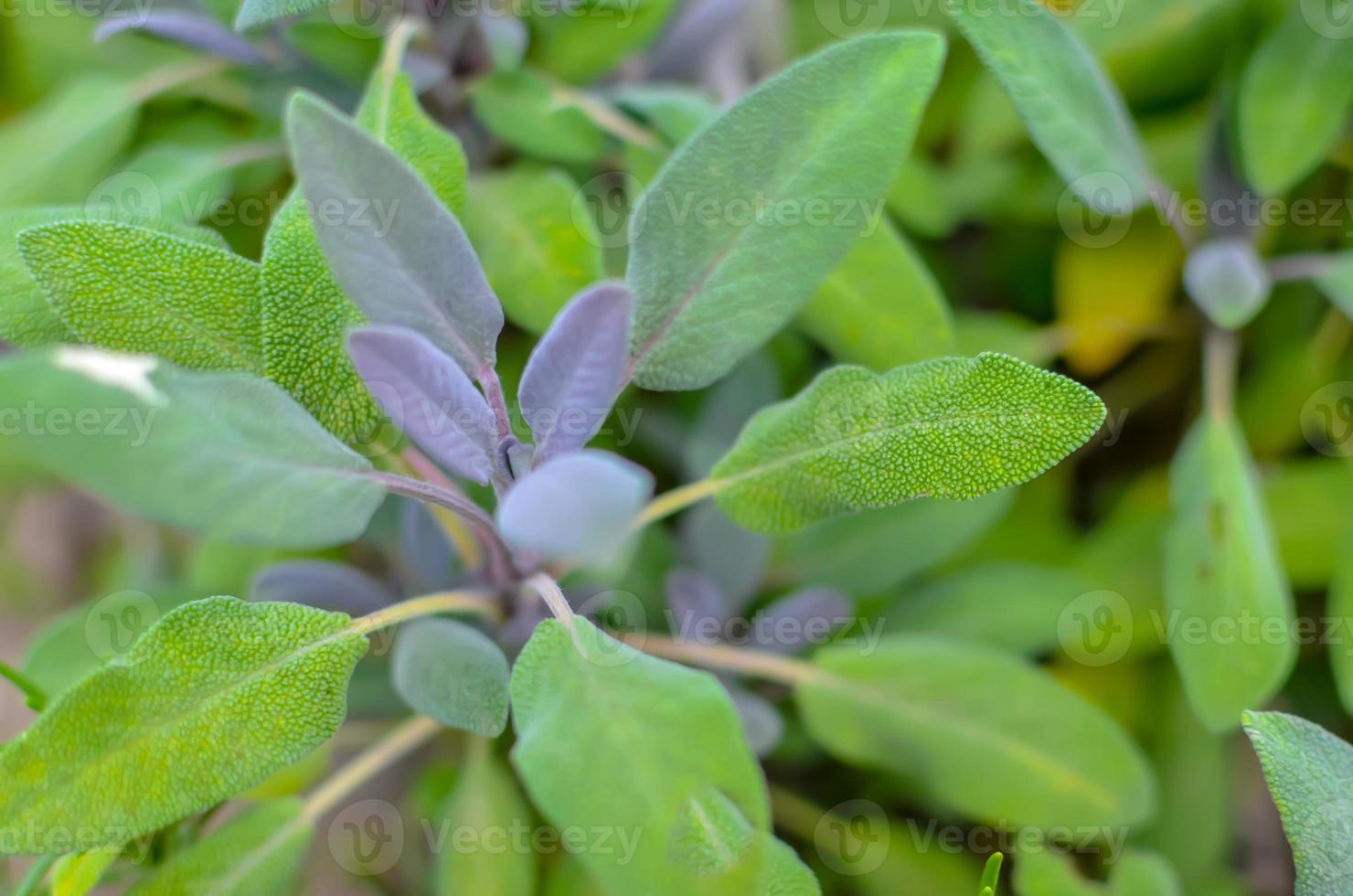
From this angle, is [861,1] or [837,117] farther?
[861,1]

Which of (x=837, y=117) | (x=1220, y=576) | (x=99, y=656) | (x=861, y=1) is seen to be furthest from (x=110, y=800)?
(x=861, y=1)

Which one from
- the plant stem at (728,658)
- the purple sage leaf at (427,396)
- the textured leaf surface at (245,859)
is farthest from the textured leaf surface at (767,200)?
the textured leaf surface at (245,859)

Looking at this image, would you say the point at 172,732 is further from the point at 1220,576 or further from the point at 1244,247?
the point at 1244,247

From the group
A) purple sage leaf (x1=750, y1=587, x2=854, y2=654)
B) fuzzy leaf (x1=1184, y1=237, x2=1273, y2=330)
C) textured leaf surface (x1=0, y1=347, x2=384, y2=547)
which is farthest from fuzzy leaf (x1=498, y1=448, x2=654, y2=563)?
fuzzy leaf (x1=1184, y1=237, x2=1273, y2=330)

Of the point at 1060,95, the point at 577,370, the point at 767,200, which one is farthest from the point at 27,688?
the point at 1060,95

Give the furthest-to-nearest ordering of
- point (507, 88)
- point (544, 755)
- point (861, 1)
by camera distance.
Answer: point (861, 1) → point (507, 88) → point (544, 755)

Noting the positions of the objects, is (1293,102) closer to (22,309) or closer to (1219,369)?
(1219,369)

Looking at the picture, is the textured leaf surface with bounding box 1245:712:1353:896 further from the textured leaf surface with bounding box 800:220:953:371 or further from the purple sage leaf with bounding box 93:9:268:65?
the purple sage leaf with bounding box 93:9:268:65

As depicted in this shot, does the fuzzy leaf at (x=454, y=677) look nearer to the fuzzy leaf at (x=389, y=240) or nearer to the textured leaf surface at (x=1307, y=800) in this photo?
the fuzzy leaf at (x=389, y=240)
